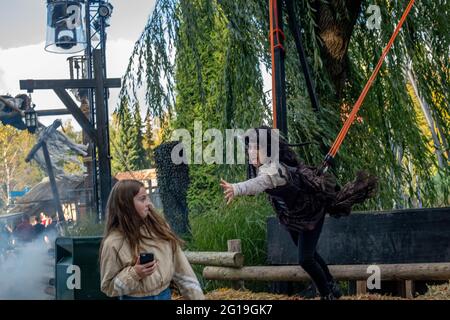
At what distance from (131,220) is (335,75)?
13.3 feet

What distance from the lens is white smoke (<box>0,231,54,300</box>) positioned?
35.1 ft

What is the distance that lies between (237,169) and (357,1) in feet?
6.28

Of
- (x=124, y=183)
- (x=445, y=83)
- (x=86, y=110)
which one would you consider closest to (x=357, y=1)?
(x=445, y=83)

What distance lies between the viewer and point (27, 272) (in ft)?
45.0

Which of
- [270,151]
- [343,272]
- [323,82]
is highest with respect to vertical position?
[323,82]

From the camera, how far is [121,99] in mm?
7496

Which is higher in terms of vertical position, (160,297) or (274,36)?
(274,36)

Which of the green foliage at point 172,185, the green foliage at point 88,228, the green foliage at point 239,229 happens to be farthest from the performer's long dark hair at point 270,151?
the green foliage at point 88,228

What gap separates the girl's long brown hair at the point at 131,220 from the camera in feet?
10.2

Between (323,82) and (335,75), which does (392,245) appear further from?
(335,75)

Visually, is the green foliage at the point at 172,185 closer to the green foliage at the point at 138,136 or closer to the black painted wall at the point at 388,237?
the green foliage at the point at 138,136

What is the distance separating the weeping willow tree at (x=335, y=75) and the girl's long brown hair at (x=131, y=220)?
3.32 m

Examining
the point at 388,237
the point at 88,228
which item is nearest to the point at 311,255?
the point at 388,237
